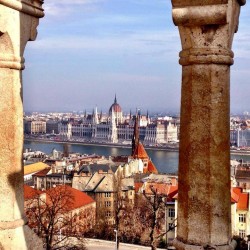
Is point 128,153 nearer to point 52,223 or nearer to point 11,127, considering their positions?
point 52,223

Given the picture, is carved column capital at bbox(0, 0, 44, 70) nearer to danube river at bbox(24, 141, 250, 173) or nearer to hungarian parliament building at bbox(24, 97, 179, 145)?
danube river at bbox(24, 141, 250, 173)

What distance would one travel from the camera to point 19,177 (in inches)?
114

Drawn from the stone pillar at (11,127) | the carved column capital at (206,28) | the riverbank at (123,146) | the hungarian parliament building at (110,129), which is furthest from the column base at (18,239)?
the hungarian parliament building at (110,129)

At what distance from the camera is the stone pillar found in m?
2.80

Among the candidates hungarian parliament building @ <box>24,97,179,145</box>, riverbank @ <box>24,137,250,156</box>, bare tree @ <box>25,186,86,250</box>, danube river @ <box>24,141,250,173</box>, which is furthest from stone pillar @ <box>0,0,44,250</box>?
hungarian parliament building @ <box>24,97,179,145</box>

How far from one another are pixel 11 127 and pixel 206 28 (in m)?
1.22

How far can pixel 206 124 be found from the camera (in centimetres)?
262

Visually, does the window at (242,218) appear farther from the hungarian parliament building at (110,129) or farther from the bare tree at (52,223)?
the hungarian parliament building at (110,129)

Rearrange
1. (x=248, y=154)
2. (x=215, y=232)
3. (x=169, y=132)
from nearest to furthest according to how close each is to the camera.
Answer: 1. (x=215, y=232)
2. (x=248, y=154)
3. (x=169, y=132)

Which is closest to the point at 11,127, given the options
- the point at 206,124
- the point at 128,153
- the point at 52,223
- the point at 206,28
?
the point at 206,124

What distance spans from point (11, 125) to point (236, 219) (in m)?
20.2

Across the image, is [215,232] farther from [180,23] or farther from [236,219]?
[236,219]

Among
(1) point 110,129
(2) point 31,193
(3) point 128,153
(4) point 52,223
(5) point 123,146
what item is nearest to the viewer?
(4) point 52,223

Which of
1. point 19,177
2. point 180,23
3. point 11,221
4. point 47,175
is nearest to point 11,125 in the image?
point 19,177
